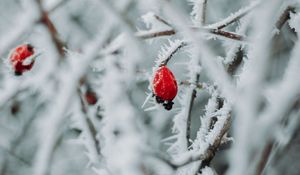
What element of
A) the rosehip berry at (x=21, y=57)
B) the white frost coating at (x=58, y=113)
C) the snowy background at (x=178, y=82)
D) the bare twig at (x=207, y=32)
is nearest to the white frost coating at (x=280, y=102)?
the snowy background at (x=178, y=82)

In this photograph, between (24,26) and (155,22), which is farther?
(155,22)

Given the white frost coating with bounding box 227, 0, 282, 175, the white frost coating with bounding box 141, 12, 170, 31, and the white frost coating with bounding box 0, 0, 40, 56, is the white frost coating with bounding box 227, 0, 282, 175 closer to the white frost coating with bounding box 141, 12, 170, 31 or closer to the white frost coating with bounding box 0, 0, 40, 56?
the white frost coating with bounding box 0, 0, 40, 56

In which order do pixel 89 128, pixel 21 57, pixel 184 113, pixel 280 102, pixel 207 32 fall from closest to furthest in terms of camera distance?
pixel 280 102, pixel 89 128, pixel 207 32, pixel 184 113, pixel 21 57

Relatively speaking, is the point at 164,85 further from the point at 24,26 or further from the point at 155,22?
the point at 24,26

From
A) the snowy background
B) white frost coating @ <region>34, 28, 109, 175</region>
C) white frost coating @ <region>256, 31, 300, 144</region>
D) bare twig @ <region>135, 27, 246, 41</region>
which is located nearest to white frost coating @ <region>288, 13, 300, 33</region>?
the snowy background

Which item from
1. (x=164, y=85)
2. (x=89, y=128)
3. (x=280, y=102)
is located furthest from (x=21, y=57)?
(x=280, y=102)

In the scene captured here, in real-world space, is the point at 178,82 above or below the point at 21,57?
below

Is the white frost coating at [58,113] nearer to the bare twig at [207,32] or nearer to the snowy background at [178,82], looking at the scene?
the snowy background at [178,82]
